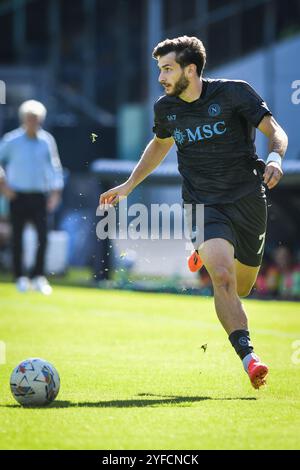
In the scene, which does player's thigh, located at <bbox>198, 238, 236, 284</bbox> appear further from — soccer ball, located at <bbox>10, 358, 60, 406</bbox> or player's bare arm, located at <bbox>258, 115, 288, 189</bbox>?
soccer ball, located at <bbox>10, 358, 60, 406</bbox>

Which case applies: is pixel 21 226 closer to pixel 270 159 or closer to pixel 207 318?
Answer: pixel 207 318

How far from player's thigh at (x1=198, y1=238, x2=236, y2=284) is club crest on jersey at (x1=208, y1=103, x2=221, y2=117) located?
0.91 meters

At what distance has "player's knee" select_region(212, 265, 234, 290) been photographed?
A: 7.71 metres

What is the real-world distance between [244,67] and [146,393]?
42.2ft

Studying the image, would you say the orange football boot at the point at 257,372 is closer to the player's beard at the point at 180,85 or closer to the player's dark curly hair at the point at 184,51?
the player's beard at the point at 180,85

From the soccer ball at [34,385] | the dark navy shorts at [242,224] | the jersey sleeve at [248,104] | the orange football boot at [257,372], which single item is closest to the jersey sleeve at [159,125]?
the jersey sleeve at [248,104]

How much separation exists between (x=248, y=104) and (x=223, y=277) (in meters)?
1.25

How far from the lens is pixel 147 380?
27.8 feet

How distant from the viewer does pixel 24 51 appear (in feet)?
103

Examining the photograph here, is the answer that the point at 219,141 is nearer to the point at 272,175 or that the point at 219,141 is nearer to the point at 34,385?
the point at 272,175

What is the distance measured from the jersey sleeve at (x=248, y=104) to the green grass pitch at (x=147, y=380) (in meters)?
1.89

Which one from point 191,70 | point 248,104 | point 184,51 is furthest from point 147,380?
point 184,51

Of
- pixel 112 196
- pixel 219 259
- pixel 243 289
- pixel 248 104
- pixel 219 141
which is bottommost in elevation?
pixel 243 289
